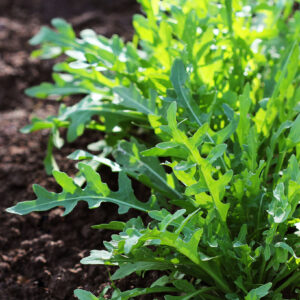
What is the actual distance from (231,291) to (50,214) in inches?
33.6

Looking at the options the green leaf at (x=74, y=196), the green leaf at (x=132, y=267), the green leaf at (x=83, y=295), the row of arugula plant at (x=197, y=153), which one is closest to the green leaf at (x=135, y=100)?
the row of arugula plant at (x=197, y=153)

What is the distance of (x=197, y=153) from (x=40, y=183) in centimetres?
98

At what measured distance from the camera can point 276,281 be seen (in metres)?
1.58

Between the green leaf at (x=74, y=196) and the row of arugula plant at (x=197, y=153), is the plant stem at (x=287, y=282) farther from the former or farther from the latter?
the green leaf at (x=74, y=196)

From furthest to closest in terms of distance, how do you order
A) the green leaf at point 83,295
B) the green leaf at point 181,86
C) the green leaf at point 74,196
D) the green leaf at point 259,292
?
the green leaf at point 181,86
the green leaf at point 74,196
the green leaf at point 83,295
the green leaf at point 259,292

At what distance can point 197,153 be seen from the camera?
1501 mm

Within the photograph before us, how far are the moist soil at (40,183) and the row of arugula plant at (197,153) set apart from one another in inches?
6.5

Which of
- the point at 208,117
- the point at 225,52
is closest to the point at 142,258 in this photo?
the point at 208,117

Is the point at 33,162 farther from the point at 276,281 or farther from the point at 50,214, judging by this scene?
the point at 276,281

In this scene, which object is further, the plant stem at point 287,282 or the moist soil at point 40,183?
the moist soil at point 40,183

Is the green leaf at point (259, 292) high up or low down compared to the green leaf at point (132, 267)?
up

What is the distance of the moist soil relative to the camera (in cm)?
181

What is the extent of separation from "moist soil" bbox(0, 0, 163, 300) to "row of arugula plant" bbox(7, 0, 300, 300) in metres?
0.17

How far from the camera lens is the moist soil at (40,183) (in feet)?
5.95
